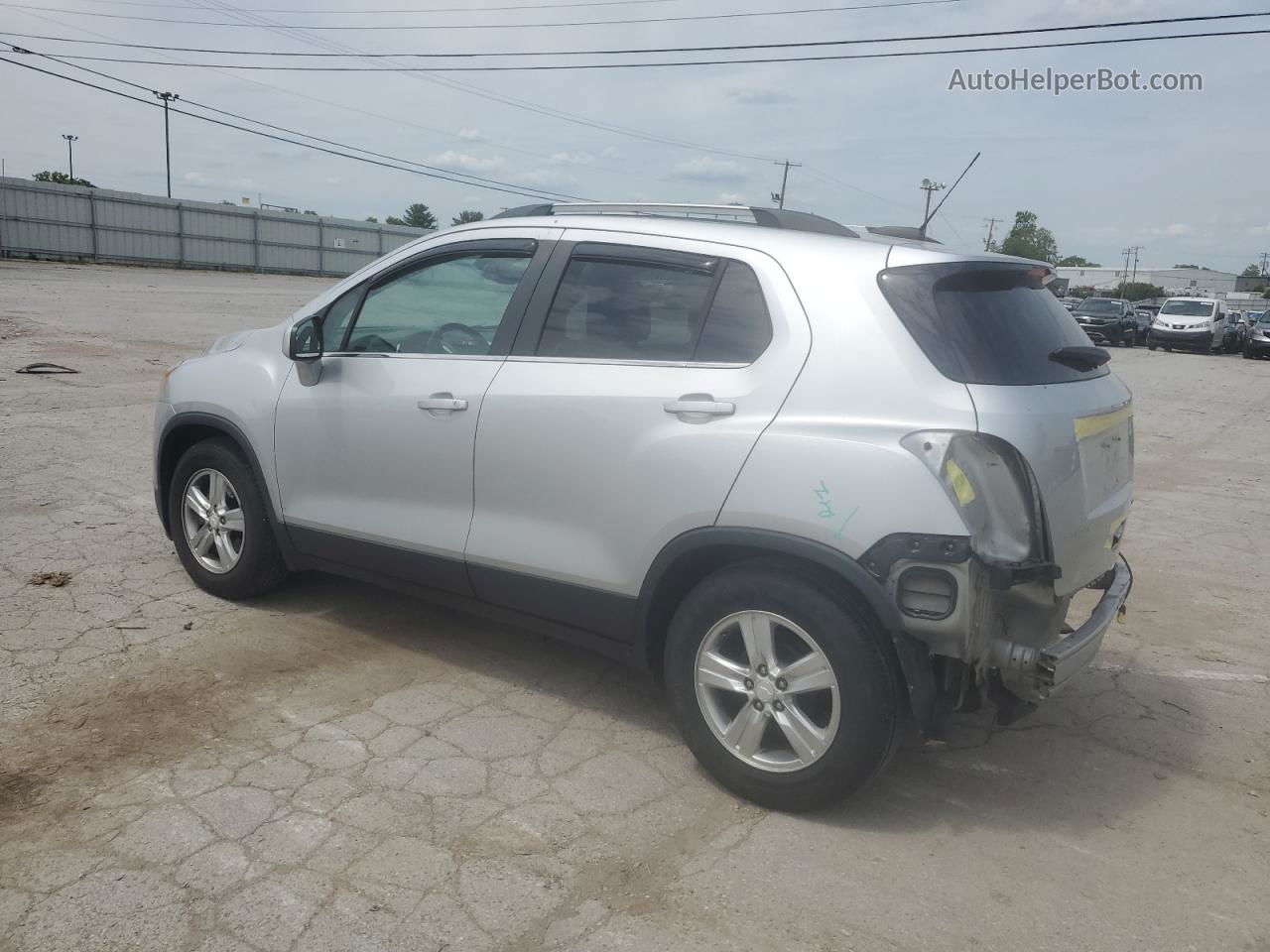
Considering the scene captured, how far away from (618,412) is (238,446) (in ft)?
7.29

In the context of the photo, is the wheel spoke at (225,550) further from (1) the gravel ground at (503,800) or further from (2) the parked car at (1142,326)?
(2) the parked car at (1142,326)

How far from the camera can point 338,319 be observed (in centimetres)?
465

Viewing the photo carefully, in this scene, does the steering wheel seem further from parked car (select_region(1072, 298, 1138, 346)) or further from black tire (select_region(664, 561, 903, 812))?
parked car (select_region(1072, 298, 1138, 346))

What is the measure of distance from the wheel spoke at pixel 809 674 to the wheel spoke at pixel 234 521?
2.85 meters

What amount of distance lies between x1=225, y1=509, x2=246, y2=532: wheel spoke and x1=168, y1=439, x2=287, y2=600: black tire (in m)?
0.05

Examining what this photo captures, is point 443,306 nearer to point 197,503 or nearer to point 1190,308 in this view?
point 197,503

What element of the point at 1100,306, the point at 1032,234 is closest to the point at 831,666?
the point at 1100,306

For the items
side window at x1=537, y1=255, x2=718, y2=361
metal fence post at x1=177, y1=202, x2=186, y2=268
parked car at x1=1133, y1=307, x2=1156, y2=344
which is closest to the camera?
side window at x1=537, y1=255, x2=718, y2=361

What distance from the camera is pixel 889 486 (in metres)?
3.05

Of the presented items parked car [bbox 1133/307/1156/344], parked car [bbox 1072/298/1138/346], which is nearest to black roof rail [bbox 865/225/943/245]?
parked car [bbox 1072/298/1138/346]

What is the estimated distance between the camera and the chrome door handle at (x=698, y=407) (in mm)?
3400

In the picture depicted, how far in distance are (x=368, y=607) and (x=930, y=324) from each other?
10.2 ft

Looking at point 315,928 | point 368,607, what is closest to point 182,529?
point 368,607

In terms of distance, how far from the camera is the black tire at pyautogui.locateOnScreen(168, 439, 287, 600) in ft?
15.9
